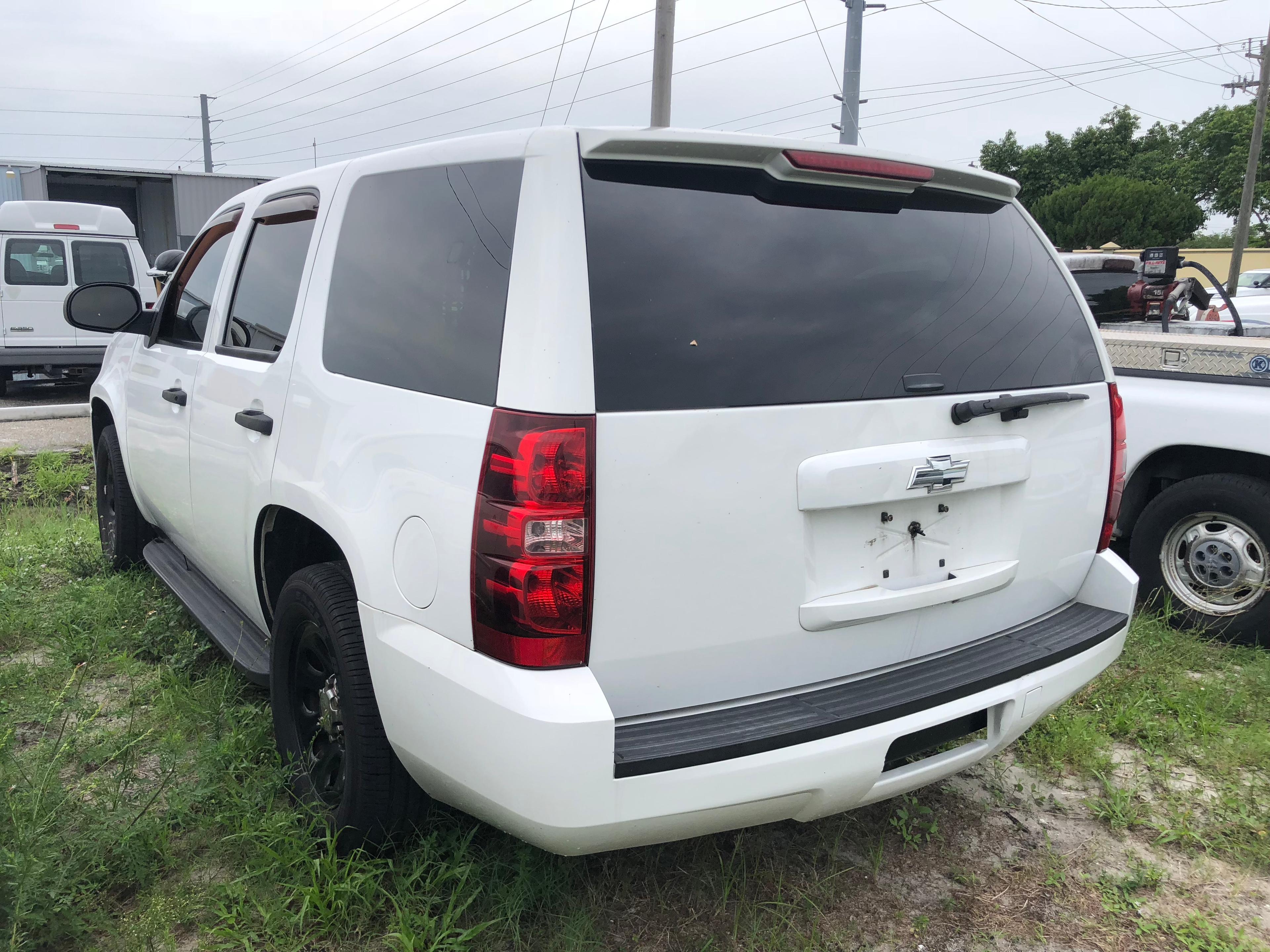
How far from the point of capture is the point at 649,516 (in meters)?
2.04

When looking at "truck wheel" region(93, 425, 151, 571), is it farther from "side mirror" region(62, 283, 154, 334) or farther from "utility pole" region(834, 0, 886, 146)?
"utility pole" region(834, 0, 886, 146)

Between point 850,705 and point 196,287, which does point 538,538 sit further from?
point 196,287

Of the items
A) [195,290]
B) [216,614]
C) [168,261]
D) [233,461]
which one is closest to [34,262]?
[168,261]

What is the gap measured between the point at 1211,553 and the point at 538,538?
360 centimetres

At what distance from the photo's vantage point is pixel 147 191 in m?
18.5

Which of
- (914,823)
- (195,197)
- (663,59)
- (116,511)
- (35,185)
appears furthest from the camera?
(195,197)

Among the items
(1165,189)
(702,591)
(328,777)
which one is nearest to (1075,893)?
(702,591)

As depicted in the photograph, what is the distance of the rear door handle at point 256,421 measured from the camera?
294 centimetres

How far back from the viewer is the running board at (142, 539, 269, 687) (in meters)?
3.26

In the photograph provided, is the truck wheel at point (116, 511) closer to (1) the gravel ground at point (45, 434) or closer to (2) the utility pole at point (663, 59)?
(1) the gravel ground at point (45, 434)

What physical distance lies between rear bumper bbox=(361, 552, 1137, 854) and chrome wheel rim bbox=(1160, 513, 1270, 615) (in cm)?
250

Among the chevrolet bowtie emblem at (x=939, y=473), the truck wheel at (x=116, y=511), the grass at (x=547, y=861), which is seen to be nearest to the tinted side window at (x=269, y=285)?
the grass at (x=547, y=861)

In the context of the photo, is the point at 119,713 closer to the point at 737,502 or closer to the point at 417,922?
the point at 417,922

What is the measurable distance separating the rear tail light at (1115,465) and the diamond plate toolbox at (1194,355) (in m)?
1.74
